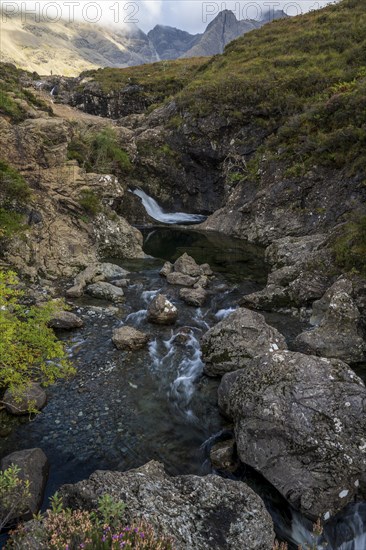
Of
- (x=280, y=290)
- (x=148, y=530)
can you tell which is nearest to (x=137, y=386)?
(x=148, y=530)

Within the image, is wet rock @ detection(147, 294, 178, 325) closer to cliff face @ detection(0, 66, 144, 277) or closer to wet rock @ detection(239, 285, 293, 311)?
wet rock @ detection(239, 285, 293, 311)

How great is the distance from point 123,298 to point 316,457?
15462 mm

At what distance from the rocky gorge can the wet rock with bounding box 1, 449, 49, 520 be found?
523 millimetres

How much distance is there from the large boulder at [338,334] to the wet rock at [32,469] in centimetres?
1134

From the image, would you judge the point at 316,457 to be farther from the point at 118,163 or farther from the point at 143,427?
the point at 118,163

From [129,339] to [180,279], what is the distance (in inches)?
353

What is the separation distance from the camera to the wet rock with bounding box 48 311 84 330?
18.4m

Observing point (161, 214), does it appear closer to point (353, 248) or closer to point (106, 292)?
point (106, 292)

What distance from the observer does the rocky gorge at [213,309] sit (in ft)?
30.5

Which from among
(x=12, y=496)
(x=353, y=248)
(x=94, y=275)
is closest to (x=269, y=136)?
(x=353, y=248)

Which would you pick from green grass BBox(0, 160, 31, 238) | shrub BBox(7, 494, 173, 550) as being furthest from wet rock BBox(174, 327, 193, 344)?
green grass BBox(0, 160, 31, 238)

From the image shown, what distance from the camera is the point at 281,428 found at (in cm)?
1012

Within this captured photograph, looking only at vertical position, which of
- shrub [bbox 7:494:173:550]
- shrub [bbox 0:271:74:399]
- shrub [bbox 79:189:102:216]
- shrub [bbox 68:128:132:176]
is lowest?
shrub [bbox 7:494:173:550]

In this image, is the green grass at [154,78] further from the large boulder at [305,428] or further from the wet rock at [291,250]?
the large boulder at [305,428]
